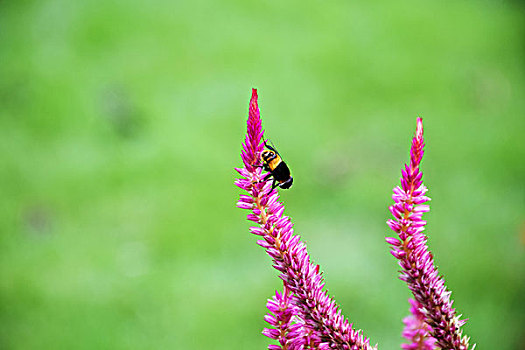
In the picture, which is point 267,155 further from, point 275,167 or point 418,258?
point 418,258

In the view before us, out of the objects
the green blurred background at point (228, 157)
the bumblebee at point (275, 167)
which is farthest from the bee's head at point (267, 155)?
the green blurred background at point (228, 157)

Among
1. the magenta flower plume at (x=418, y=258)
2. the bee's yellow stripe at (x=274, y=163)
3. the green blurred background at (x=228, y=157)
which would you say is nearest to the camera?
the magenta flower plume at (x=418, y=258)

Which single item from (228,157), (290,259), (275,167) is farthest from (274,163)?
(228,157)

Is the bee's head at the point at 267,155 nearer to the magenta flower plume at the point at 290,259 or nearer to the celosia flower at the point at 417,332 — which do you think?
the magenta flower plume at the point at 290,259

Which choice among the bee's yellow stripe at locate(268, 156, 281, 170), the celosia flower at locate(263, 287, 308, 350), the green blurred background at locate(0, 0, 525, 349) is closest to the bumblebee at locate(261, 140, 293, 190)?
the bee's yellow stripe at locate(268, 156, 281, 170)

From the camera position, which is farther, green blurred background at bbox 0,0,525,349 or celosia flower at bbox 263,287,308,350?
green blurred background at bbox 0,0,525,349

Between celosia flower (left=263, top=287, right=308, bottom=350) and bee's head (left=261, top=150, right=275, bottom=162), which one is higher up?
bee's head (left=261, top=150, right=275, bottom=162)

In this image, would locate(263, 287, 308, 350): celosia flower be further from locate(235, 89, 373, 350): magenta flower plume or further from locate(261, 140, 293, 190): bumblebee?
locate(261, 140, 293, 190): bumblebee
